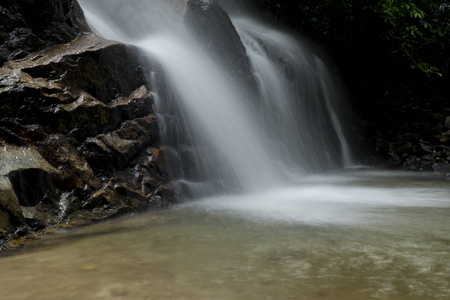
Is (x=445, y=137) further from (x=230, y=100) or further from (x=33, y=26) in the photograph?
(x=33, y=26)

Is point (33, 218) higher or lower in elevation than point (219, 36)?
lower

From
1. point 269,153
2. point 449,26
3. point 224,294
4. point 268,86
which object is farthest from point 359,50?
point 224,294

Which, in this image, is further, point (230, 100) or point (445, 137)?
point (445, 137)

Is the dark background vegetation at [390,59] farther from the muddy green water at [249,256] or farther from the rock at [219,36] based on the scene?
the muddy green water at [249,256]

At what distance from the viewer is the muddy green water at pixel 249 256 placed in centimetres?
186

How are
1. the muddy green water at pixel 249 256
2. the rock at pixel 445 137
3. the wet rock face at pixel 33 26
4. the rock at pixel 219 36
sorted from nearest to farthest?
1. the muddy green water at pixel 249 256
2. the wet rock face at pixel 33 26
3. the rock at pixel 219 36
4. the rock at pixel 445 137

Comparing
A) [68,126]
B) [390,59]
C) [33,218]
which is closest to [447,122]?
[390,59]

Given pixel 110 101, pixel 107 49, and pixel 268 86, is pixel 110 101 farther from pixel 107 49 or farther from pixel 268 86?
pixel 268 86

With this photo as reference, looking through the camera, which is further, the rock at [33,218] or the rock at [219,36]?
the rock at [219,36]

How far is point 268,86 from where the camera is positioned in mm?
7895

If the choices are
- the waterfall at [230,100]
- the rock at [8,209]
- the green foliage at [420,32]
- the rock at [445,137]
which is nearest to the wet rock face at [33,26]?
the waterfall at [230,100]

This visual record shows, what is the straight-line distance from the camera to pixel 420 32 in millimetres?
9875

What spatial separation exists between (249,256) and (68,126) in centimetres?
257

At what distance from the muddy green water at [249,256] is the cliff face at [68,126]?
0.40 m
